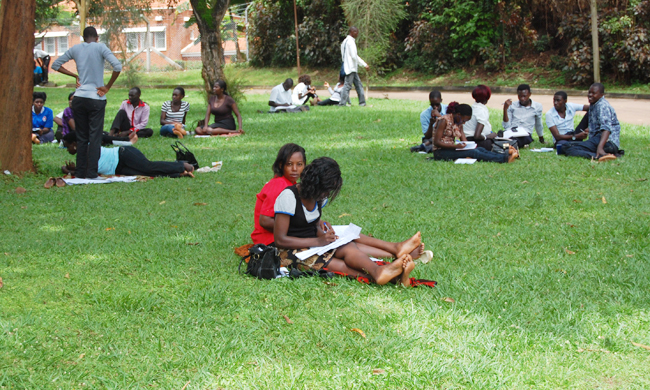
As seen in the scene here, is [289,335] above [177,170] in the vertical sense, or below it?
below

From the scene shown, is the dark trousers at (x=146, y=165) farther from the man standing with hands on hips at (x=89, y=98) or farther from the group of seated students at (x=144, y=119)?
the group of seated students at (x=144, y=119)

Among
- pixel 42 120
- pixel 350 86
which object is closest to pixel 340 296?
pixel 42 120

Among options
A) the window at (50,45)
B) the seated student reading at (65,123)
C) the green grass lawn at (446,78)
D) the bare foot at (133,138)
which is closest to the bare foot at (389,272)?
the bare foot at (133,138)

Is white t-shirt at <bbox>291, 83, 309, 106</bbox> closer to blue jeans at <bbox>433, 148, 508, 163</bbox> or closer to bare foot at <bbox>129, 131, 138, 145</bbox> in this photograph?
bare foot at <bbox>129, 131, 138, 145</bbox>

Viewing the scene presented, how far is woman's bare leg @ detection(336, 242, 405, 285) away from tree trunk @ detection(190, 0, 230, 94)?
13.4 m

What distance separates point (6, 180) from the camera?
29.6 ft

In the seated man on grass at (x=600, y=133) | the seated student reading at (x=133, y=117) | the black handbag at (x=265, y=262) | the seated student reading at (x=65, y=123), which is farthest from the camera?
the seated student reading at (x=133, y=117)

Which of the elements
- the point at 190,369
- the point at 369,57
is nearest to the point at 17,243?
the point at 190,369

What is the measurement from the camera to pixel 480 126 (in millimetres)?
10125

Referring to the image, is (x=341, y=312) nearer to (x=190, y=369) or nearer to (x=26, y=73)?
(x=190, y=369)

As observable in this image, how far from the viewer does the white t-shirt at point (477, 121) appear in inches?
402

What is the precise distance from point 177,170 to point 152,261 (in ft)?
13.6

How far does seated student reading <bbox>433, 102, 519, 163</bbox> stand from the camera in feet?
32.2

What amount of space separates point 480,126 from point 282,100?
8.22 metres
